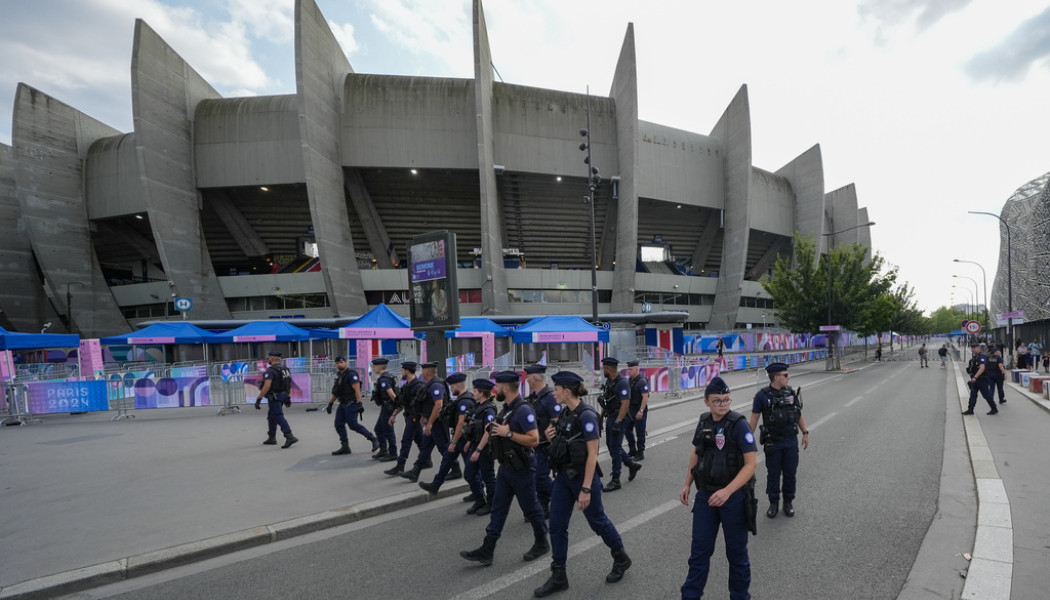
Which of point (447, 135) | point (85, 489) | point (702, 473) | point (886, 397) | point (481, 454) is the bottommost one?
point (886, 397)

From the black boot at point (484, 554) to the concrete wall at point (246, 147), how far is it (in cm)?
3356

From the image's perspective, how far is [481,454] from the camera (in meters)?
5.30

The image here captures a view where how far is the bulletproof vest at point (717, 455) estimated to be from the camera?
10.3 ft

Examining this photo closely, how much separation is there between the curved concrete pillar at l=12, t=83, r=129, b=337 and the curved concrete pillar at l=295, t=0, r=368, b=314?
19907 millimetres

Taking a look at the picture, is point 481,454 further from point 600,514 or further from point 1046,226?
point 1046,226

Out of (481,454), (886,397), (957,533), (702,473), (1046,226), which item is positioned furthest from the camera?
(1046,226)

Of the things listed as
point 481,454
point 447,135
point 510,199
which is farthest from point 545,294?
point 481,454

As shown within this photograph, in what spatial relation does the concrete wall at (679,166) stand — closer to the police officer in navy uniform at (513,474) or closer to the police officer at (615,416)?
the police officer at (615,416)

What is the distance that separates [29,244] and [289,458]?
149 ft

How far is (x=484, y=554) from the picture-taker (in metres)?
4.02

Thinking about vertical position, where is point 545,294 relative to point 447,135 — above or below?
below

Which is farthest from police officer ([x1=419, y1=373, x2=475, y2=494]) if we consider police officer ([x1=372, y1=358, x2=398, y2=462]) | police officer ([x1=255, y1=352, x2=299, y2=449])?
police officer ([x1=255, y1=352, x2=299, y2=449])

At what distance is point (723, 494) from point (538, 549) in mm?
2035

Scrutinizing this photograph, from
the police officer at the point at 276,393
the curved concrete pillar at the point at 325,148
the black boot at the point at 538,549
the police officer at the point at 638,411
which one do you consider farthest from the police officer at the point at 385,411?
the curved concrete pillar at the point at 325,148
